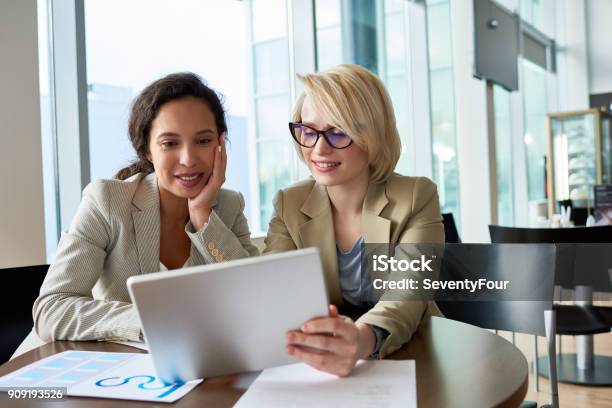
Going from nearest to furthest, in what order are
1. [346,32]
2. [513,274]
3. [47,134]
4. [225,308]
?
[225,308], [513,274], [47,134], [346,32]

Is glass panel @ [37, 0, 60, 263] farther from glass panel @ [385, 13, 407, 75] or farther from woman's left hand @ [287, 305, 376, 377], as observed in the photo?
glass panel @ [385, 13, 407, 75]

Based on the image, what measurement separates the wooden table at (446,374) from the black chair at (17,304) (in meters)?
0.37

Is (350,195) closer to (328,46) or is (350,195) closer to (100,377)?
(100,377)

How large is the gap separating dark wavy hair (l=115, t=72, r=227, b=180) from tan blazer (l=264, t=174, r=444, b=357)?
0.43 m

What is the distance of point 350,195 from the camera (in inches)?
62.1

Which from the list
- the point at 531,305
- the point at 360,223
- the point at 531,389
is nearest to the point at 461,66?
the point at 531,389

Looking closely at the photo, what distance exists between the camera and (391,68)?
5.12 meters

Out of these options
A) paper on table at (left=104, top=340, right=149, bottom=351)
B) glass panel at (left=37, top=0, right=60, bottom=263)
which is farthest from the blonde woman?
glass panel at (left=37, top=0, right=60, bottom=263)

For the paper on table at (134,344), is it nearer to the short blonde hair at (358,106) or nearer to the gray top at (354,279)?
the gray top at (354,279)

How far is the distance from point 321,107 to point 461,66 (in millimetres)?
4342

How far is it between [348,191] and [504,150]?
5731 millimetres

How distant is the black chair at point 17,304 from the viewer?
1532 millimetres

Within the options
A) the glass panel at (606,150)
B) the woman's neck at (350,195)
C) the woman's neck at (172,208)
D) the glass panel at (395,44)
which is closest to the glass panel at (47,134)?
the woman's neck at (172,208)

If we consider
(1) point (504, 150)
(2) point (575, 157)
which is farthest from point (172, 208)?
(2) point (575, 157)
